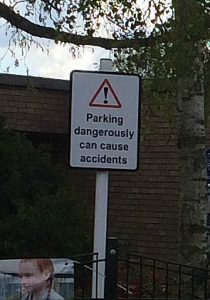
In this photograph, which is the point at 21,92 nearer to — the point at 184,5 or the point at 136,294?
the point at 136,294

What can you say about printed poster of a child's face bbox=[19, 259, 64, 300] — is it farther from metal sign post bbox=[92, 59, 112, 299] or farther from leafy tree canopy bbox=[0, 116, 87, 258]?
leafy tree canopy bbox=[0, 116, 87, 258]

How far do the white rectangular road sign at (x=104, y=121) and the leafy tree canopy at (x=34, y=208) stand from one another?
5.40 meters

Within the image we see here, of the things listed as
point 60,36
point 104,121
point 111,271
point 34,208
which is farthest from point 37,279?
point 34,208

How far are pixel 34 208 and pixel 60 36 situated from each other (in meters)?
3.25

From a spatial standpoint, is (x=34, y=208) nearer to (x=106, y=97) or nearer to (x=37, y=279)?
(x=37, y=279)

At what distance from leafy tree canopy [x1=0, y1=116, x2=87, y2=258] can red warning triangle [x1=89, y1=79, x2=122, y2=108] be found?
542 centimetres

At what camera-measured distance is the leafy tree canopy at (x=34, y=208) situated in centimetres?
1175

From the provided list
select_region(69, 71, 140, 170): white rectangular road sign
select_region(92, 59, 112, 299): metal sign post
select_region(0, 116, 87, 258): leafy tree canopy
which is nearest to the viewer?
select_region(69, 71, 140, 170): white rectangular road sign

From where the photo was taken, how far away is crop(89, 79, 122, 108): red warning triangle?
21.2ft

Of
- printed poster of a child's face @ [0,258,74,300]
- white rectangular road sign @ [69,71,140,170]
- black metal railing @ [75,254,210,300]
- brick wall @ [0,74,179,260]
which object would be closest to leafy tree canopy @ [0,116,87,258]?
black metal railing @ [75,254,210,300]

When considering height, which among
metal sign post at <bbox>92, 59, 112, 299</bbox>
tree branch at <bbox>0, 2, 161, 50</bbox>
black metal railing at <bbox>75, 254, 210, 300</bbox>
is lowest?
black metal railing at <bbox>75, 254, 210, 300</bbox>

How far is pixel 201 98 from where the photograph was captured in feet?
31.6

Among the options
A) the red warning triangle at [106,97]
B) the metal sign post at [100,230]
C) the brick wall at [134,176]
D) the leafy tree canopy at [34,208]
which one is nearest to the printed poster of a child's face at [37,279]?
the metal sign post at [100,230]

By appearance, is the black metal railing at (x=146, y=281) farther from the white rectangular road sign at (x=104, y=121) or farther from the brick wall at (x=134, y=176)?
the brick wall at (x=134, y=176)
